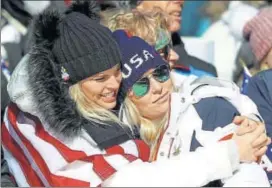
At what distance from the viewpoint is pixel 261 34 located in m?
3.21

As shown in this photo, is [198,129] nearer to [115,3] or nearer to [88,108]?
[88,108]

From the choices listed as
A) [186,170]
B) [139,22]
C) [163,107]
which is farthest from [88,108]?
[139,22]

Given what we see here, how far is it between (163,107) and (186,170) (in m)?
0.46

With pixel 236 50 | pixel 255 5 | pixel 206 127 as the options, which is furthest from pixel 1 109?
pixel 255 5

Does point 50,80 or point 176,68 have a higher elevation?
point 50,80

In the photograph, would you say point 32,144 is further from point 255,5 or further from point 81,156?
point 255,5

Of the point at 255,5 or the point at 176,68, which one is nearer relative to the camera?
the point at 176,68

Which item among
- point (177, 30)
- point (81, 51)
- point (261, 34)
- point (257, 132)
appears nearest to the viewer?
point (257, 132)

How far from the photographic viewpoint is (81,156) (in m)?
2.26

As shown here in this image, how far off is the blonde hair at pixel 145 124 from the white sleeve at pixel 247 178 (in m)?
0.38

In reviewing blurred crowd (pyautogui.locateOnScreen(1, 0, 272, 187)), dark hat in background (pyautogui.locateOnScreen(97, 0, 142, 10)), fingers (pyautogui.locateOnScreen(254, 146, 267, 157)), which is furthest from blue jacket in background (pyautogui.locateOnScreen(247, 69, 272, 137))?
dark hat in background (pyautogui.locateOnScreen(97, 0, 142, 10))

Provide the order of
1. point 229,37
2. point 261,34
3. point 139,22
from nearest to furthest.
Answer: point 139,22
point 261,34
point 229,37

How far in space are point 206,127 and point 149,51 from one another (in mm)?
444

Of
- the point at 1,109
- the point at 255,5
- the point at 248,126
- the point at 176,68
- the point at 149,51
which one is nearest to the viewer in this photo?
the point at 248,126
